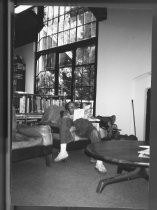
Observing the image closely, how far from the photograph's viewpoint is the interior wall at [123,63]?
3.20 metres

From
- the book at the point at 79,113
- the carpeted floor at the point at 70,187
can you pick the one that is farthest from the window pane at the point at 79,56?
the carpeted floor at the point at 70,187

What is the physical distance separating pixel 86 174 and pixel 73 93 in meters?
0.97

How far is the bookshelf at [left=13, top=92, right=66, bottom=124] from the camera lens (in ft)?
10.6

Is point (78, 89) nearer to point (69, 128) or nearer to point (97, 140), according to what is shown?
point (69, 128)

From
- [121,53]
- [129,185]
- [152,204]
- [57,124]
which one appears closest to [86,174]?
[129,185]

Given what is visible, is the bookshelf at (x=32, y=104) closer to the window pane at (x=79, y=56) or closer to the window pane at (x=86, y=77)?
the window pane at (x=86, y=77)

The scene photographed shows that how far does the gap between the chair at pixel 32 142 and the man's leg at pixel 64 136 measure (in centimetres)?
16

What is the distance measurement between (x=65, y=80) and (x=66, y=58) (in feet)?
0.87

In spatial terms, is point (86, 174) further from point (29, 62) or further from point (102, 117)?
point (29, 62)

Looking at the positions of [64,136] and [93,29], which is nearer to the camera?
[64,136]

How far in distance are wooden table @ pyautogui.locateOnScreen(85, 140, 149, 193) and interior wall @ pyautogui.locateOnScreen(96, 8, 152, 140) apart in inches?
21.9

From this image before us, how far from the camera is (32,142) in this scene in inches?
122

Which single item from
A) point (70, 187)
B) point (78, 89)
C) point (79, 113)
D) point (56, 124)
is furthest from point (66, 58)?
point (70, 187)

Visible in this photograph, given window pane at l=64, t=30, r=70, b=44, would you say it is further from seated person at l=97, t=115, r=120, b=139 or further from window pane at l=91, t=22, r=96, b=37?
seated person at l=97, t=115, r=120, b=139
